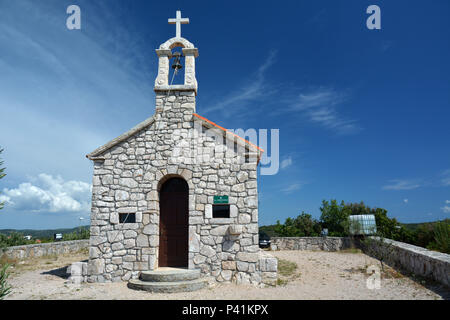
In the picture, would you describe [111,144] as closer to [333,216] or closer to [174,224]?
[174,224]

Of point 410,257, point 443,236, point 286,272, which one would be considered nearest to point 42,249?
point 286,272

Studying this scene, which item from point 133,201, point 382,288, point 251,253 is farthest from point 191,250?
point 382,288

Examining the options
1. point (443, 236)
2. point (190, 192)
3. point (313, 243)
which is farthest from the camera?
point (313, 243)

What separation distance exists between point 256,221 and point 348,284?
10.1 ft

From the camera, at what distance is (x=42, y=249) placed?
1280cm

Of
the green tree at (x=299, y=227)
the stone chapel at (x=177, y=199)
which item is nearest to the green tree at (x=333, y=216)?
the green tree at (x=299, y=227)

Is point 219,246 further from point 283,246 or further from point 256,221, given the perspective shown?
point 283,246

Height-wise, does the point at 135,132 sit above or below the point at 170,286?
above

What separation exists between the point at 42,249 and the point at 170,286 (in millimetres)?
9081

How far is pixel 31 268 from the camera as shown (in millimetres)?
10414

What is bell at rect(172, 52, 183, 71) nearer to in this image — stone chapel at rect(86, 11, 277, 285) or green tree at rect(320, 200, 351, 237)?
stone chapel at rect(86, 11, 277, 285)

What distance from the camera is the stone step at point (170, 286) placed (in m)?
6.89

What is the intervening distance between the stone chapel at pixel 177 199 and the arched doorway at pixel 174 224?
0.09 feet

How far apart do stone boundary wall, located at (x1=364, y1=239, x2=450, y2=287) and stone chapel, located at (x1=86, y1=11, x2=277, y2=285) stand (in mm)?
3867
